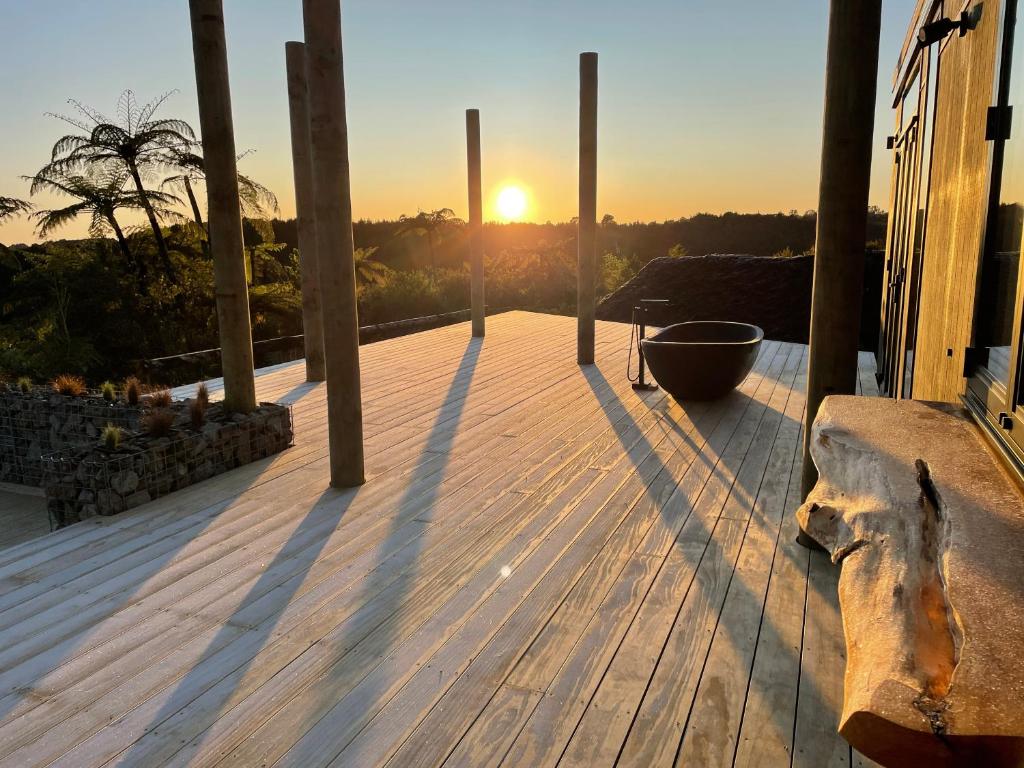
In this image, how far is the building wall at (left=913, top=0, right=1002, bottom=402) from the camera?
204 centimetres

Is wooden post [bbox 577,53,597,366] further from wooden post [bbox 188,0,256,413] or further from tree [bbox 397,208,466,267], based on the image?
tree [bbox 397,208,466,267]

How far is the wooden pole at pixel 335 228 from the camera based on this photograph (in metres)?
3.10

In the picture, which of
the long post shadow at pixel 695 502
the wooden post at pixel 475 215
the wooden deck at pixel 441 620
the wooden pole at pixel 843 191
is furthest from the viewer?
the wooden post at pixel 475 215

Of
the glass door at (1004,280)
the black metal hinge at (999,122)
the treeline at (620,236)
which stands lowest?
the glass door at (1004,280)

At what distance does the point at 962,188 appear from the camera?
2.39m

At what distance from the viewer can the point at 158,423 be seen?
3.50m

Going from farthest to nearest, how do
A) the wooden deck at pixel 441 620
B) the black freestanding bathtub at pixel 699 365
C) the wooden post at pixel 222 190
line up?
the black freestanding bathtub at pixel 699 365, the wooden post at pixel 222 190, the wooden deck at pixel 441 620

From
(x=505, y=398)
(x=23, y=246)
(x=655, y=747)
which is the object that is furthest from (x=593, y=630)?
(x=23, y=246)

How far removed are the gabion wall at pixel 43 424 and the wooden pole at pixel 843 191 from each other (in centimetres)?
367

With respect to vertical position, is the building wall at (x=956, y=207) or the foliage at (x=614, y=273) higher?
the building wall at (x=956, y=207)

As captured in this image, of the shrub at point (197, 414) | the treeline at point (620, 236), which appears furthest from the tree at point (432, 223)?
the shrub at point (197, 414)

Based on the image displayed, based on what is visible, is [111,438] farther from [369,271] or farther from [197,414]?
[369,271]

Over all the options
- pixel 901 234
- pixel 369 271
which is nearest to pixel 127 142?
pixel 369 271

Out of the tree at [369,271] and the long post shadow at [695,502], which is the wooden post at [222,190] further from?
the tree at [369,271]
